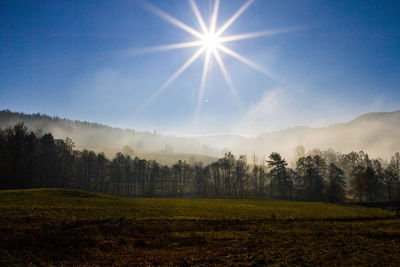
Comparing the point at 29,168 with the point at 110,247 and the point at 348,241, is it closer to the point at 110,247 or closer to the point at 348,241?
the point at 110,247

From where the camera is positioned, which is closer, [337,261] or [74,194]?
[337,261]

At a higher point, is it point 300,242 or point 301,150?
point 301,150

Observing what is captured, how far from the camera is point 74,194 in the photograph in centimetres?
5203

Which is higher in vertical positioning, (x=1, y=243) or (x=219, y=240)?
(x=1, y=243)

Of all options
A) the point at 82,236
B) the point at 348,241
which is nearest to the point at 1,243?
the point at 82,236

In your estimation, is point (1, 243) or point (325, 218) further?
point (325, 218)

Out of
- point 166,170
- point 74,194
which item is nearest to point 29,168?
point 74,194

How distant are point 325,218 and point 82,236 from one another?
124 feet

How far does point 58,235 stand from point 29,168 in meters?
79.8

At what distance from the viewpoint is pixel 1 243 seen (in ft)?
64.0

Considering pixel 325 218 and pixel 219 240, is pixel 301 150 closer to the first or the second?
pixel 325 218

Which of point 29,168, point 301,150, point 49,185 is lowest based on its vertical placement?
point 49,185

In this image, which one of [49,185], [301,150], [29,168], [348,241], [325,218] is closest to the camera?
[348,241]

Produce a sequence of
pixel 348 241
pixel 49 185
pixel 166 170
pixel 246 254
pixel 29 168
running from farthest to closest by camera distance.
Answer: pixel 166 170
pixel 49 185
pixel 29 168
pixel 348 241
pixel 246 254
